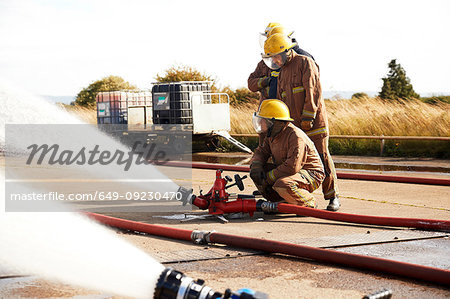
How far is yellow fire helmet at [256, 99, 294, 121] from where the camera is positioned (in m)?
6.07

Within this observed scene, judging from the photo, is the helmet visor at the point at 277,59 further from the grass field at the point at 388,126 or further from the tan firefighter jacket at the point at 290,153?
the grass field at the point at 388,126

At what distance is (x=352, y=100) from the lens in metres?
20.0

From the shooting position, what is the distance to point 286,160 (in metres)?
6.15

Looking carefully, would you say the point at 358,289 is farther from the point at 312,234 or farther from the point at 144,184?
the point at 144,184

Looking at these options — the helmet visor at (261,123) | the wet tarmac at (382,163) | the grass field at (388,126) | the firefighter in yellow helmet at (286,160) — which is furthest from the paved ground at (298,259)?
the grass field at (388,126)

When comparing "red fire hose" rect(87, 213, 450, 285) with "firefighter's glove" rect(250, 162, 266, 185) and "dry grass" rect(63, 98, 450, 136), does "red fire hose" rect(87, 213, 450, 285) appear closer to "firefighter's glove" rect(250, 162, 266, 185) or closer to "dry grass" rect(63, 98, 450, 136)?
"firefighter's glove" rect(250, 162, 266, 185)

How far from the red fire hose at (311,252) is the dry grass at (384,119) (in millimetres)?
11763

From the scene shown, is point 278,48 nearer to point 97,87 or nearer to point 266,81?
point 266,81

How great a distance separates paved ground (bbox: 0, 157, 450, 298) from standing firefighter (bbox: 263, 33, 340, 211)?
49 cm

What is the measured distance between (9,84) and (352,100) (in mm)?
14579

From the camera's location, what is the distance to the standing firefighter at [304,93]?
645cm

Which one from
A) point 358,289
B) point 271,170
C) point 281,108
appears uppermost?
point 281,108

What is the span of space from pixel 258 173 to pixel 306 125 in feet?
2.48

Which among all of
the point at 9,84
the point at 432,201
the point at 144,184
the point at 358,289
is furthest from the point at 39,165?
the point at 358,289
